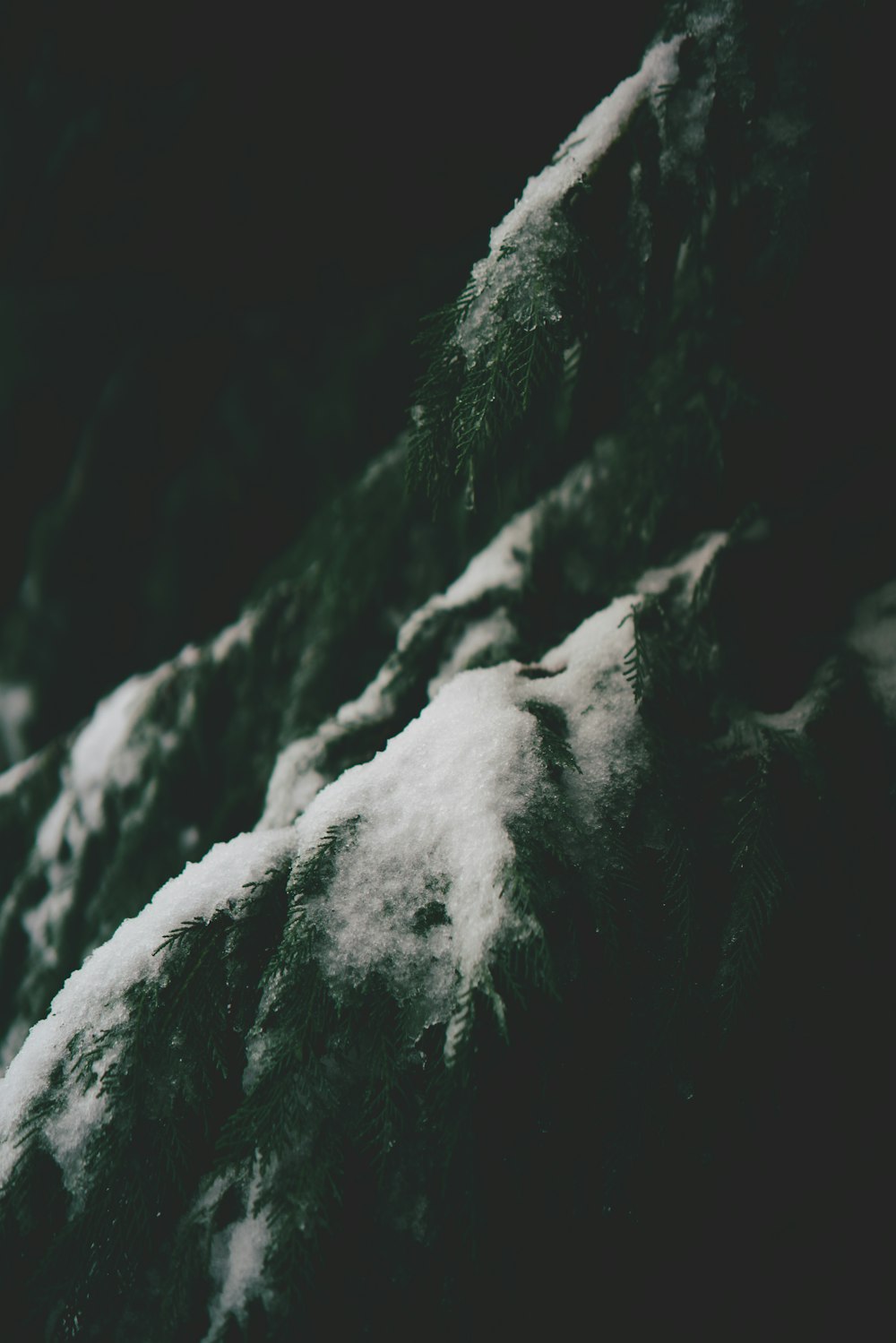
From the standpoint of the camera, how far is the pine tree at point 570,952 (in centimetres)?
90

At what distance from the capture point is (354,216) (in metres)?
3.02

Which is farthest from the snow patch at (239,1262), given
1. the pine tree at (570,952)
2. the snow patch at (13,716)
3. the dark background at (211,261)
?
the snow patch at (13,716)

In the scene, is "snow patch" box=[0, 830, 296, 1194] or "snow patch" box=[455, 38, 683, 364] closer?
"snow patch" box=[0, 830, 296, 1194]

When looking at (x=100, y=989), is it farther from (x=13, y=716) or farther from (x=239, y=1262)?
(x=13, y=716)

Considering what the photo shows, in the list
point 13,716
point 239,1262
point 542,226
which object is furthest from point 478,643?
point 13,716

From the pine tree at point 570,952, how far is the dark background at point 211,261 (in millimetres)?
1353

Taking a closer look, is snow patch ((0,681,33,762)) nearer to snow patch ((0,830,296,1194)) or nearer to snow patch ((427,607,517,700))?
snow patch ((427,607,517,700))

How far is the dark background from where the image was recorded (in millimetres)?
2549

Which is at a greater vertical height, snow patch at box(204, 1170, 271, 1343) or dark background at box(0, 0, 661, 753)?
dark background at box(0, 0, 661, 753)

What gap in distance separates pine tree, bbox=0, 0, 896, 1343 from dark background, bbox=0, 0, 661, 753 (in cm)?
135

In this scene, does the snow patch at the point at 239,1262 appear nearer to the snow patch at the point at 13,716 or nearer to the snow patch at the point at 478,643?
the snow patch at the point at 478,643

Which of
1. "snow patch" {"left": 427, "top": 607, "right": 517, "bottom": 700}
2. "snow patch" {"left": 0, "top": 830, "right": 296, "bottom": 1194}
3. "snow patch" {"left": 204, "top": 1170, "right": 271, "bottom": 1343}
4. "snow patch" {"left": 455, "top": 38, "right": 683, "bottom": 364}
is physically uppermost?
"snow patch" {"left": 455, "top": 38, "right": 683, "bottom": 364}

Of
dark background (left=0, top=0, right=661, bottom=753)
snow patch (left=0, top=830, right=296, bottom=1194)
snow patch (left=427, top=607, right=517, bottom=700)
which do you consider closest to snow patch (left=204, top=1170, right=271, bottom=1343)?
snow patch (left=0, top=830, right=296, bottom=1194)

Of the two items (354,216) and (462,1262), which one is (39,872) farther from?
(354,216)
